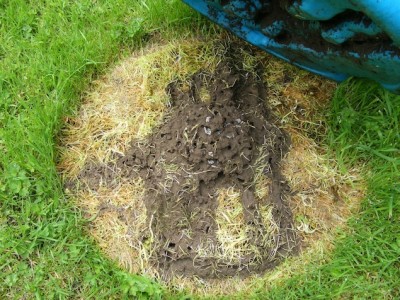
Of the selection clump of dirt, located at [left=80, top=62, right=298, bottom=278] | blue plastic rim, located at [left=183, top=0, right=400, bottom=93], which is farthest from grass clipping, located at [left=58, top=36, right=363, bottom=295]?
blue plastic rim, located at [left=183, top=0, right=400, bottom=93]

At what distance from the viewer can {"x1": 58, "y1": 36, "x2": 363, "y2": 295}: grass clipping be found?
2955 mm

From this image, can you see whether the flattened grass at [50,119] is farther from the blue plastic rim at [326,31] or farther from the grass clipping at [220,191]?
the blue plastic rim at [326,31]

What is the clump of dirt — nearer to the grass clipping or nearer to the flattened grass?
the grass clipping

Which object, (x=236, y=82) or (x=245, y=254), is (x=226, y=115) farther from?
(x=245, y=254)

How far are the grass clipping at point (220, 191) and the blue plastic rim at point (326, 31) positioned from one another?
267mm

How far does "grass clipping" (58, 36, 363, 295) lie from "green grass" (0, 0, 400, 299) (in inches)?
3.1

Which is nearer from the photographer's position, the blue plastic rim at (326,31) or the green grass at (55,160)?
the blue plastic rim at (326,31)

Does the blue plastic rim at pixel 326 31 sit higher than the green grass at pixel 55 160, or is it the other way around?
the blue plastic rim at pixel 326 31

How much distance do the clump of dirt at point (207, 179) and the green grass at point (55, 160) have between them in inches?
7.9

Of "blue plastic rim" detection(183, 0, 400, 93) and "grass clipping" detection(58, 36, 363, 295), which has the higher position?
"blue plastic rim" detection(183, 0, 400, 93)

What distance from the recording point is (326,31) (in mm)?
2480

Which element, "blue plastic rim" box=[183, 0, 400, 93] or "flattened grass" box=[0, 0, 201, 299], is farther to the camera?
"flattened grass" box=[0, 0, 201, 299]

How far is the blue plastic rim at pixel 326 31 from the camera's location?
2.20 meters

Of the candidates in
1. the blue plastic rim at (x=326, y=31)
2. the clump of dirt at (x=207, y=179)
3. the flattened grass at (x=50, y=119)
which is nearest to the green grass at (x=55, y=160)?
the flattened grass at (x=50, y=119)
